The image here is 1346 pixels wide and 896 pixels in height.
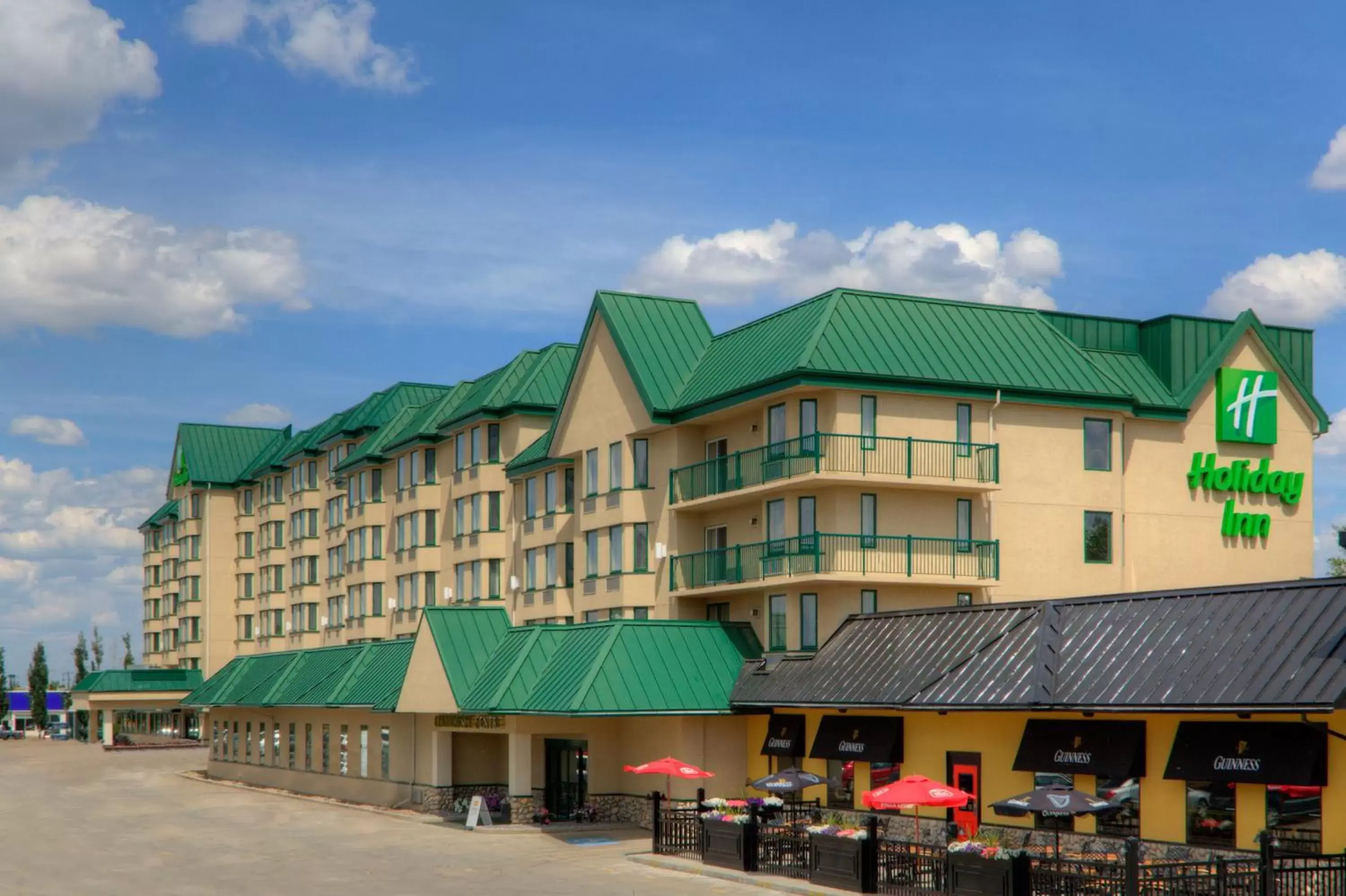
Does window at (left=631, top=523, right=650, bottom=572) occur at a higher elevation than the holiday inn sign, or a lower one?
lower

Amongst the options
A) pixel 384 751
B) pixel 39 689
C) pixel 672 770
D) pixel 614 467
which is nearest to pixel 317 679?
pixel 384 751

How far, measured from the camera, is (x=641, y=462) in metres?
56.0

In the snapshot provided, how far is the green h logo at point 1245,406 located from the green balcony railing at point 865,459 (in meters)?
10.1

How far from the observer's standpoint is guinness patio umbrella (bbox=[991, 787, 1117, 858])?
32031mm

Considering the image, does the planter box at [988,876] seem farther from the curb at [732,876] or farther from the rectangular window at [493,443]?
the rectangular window at [493,443]

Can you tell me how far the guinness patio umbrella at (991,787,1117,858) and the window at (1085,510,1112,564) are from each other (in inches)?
766

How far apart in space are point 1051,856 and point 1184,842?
323 cm

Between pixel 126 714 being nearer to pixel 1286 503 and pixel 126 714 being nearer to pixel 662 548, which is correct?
pixel 662 548

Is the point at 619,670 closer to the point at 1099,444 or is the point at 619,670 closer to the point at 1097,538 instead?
the point at 1097,538

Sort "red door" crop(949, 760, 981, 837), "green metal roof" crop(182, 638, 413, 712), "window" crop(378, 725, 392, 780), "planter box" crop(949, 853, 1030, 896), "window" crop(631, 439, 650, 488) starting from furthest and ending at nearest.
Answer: "window" crop(378, 725, 392, 780), "green metal roof" crop(182, 638, 413, 712), "window" crop(631, 439, 650, 488), "red door" crop(949, 760, 981, 837), "planter box" crop(949, 853, 1030, 896)

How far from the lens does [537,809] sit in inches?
2019

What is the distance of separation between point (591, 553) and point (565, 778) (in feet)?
29.4

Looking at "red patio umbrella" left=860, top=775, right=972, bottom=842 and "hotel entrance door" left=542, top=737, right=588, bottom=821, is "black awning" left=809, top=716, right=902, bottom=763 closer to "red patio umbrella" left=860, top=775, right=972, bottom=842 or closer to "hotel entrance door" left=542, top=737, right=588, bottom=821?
"red patio umbrella" left=860, top=775, right=972, bottom=842

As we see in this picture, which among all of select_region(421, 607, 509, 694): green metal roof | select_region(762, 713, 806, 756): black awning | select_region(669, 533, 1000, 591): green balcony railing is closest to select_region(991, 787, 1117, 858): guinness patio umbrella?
select_region(762, 713, 806, 756): black awning
